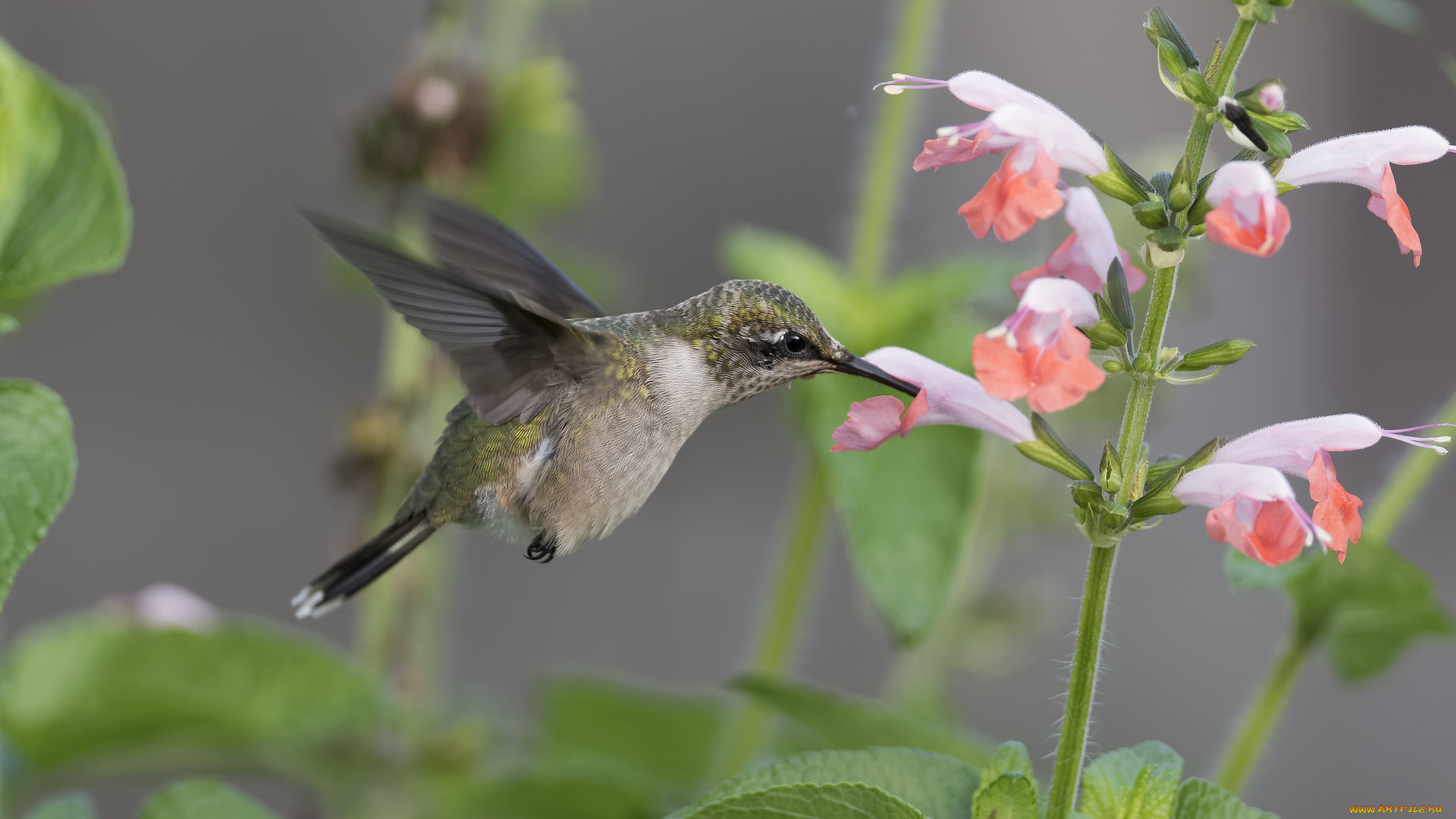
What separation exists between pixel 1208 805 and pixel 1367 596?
0.86 ft

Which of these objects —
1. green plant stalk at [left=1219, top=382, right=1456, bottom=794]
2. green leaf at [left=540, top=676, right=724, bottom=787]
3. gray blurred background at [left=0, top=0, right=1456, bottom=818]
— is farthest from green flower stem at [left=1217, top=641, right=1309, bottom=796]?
gray blurred background at [left=0, top=0, right=1456, bottom=818]

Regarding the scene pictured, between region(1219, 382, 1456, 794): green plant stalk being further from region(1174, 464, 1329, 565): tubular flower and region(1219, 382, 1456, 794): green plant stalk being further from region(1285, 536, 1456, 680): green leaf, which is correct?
region(1174, 464, 1329, 565): tubular flower

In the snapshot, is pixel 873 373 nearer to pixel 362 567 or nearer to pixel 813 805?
pixel 813 805

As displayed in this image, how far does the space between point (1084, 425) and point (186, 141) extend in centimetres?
127

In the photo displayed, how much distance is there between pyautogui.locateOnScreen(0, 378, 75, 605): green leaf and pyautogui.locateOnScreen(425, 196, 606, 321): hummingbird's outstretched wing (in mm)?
173

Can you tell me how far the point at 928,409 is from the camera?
498 millimetres

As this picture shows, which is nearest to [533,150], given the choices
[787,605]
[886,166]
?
[886,166]

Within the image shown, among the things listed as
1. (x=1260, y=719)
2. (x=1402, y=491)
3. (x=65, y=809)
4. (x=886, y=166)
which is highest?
(x=886, y=166)

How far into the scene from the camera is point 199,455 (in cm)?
178

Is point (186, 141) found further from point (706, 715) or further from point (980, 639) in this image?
point (980, 639)

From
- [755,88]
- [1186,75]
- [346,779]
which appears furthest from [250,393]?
[1186,75]

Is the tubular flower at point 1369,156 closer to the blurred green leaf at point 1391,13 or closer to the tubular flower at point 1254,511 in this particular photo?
the tubular flower at point 1254,511

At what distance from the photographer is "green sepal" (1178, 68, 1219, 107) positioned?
419mm

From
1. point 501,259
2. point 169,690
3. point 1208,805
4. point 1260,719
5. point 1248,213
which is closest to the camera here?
point 1248,213
